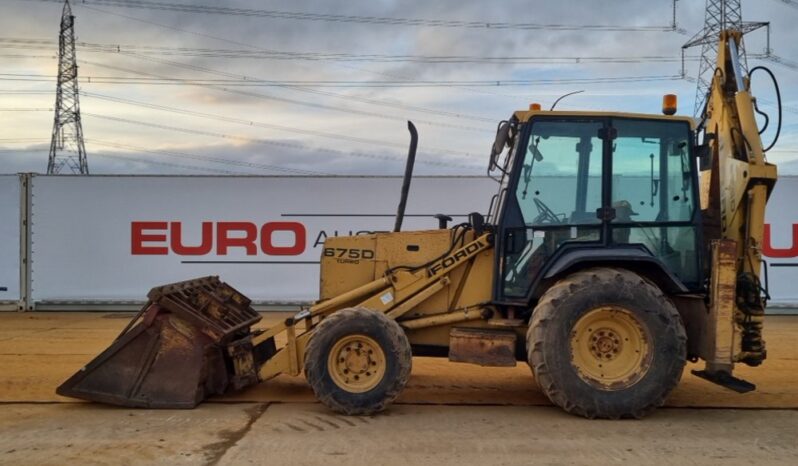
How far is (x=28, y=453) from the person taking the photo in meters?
4.63

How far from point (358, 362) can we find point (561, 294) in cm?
175

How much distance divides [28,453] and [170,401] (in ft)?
4.07

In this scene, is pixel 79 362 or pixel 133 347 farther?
pixel 79 362

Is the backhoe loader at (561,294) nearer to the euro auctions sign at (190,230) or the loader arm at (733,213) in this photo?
the loader arm at (733,213)

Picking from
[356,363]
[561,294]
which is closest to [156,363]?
[356,363]

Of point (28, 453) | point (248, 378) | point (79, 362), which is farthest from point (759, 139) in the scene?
point (79, 362)

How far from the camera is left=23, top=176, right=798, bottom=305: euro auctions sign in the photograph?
12656mm

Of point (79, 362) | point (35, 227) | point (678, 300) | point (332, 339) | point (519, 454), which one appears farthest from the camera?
point (35, 227)

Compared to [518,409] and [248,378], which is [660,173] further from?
[248,378]

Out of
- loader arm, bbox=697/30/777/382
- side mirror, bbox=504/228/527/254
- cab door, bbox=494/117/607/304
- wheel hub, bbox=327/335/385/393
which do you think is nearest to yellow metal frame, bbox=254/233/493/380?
side mirror, bbox=504/228/527/254

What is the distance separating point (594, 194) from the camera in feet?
18.6

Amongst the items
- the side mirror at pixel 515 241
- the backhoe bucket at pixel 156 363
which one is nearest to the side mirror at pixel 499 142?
the side mirror at pixel 515 241

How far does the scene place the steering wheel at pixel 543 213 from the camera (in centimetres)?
574

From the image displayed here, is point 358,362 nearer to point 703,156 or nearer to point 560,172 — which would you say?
point 560,172
